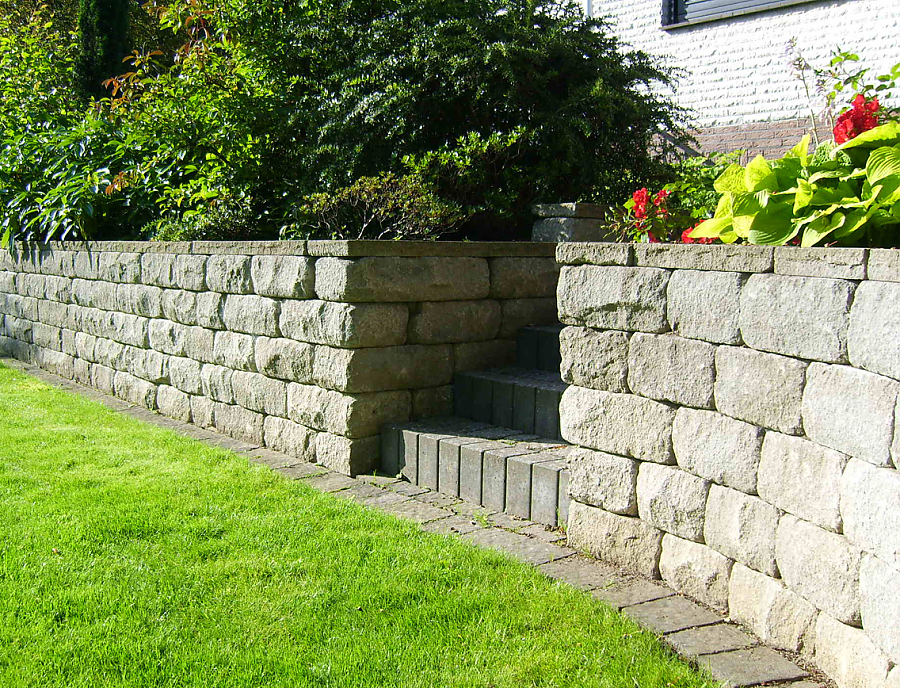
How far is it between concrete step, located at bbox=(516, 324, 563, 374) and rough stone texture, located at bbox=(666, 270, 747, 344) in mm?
2004

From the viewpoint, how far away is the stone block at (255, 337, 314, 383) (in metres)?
5.36

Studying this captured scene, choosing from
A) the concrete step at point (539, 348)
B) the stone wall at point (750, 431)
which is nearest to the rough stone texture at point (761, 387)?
the stone wall at point (750, 431)

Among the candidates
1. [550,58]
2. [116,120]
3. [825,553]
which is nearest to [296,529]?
[825,553]

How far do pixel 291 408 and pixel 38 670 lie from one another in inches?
111

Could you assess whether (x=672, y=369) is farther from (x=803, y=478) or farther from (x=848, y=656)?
(x=848, y=656)

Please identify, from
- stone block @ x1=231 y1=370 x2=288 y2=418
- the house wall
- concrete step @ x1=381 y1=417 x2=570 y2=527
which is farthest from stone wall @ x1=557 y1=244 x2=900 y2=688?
the house wall

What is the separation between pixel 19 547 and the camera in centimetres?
388

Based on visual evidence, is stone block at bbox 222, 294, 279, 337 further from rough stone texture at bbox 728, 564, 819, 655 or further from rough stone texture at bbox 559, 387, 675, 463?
rough stone texture at bbox 728, 564, 819, 655

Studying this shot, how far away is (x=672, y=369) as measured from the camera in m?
3.37

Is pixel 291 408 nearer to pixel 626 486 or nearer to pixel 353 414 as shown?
pixel 353 414

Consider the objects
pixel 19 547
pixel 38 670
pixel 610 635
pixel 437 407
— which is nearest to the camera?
pixel 38 670

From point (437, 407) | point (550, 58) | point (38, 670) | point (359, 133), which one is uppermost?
point (550, 58)

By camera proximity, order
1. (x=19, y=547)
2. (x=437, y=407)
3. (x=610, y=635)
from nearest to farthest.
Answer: (x=610, y=635), (x=19, y=547), (x=437, y=407)

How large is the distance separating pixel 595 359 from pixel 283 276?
93.1 inches
